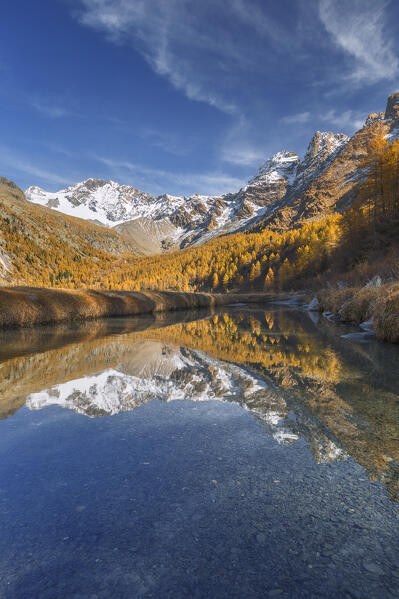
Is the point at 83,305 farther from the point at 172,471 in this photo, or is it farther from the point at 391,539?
the point at 391,539

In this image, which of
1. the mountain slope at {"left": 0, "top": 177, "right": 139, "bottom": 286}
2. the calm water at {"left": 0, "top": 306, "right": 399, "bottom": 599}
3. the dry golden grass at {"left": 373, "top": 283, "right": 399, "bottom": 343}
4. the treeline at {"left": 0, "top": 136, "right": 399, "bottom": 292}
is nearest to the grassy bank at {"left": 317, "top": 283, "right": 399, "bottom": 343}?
the dry golden grass at {"left": 373, "top": 283, "right": 399, "bottom": 343}

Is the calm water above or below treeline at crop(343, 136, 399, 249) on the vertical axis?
below

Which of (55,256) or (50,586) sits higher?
(55,256)

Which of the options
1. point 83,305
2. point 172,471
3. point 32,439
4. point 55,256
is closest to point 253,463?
point 172,471

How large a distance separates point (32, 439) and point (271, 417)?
10.5 feet

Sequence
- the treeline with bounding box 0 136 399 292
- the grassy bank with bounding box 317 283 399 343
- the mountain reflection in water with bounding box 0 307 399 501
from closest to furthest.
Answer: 1. the mountain reflection in water with bounding box 0 307 399 501
2. the grassy bank with bounding box 317 283 399 343
3. the treeline with bounding box 0 136 399 292

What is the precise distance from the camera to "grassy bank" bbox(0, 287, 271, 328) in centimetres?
1867

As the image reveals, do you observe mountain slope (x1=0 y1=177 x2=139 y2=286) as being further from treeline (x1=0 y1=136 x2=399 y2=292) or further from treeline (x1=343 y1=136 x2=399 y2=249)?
treeline (x1=343 y1=136 x2=399 y2=249)

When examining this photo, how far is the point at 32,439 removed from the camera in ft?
12.4

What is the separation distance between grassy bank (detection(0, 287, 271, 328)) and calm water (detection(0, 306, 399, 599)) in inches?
572

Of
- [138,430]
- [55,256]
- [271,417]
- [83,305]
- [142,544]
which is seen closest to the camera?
[142,544]

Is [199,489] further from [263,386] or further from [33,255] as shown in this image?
[33,255]

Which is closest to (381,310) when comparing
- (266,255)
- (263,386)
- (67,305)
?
(263,386)

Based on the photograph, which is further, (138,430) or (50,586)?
(138,430)
